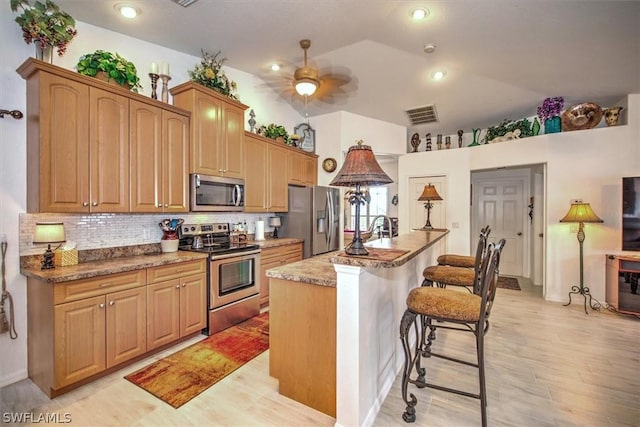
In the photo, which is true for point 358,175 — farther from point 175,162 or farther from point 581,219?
point 581,219

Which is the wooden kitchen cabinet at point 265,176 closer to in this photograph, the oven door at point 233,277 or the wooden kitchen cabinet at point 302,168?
the wooden kitchen cabinet at point 302,168

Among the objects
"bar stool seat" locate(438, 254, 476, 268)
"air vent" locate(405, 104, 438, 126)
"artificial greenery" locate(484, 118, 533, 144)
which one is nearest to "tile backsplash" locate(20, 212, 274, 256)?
"bar stool seat" locate(438, 254, 476, 268)

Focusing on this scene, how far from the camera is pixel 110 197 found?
7.94ft

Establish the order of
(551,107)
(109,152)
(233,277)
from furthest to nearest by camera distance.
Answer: (551,107) → (233,277) → (109,152)

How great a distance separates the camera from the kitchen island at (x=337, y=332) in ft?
5.18

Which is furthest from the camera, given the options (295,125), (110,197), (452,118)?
(295,125)

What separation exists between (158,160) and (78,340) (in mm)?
1625

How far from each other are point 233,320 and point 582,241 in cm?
476

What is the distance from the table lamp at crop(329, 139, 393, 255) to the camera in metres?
1.65

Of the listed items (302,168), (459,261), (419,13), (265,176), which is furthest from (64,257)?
(419,13)

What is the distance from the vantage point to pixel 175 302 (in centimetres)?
268

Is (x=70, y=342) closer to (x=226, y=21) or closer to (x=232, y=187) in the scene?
(x=232, y=187)

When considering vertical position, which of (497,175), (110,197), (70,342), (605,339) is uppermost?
(497,175)

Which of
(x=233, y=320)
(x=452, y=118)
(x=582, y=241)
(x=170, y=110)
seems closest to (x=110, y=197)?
(x=170, y=110)
